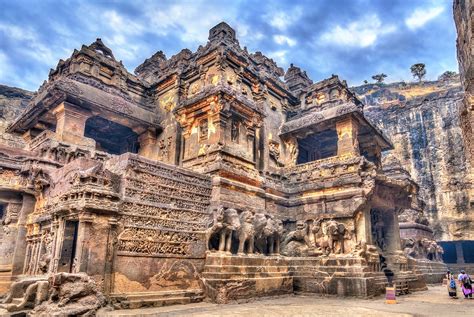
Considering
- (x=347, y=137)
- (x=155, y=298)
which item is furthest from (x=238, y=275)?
(x=347, y=137)

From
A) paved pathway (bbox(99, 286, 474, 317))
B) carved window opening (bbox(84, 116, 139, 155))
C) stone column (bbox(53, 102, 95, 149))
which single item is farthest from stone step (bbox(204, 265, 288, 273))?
carved window opening (bbox(84, 116, 139, 155))

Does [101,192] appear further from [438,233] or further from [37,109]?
[438,233]

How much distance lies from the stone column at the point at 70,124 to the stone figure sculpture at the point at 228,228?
6957 mm

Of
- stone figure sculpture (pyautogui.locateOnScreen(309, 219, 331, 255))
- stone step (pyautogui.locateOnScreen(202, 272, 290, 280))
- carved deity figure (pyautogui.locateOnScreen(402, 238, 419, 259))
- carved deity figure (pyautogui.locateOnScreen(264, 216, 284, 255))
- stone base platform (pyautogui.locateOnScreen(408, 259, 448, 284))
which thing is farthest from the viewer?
carved deity figure (pyautogui.locateOnScreen(402, 238, 419, 259))

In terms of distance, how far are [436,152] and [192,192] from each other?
119ft

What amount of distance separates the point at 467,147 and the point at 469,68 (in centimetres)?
123

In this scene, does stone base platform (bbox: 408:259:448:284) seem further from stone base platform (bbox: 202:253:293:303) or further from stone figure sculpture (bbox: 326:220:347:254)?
stone base platform (bbox: 202:253:293:303)

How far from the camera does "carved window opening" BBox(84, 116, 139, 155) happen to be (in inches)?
701

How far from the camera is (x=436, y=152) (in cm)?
3909

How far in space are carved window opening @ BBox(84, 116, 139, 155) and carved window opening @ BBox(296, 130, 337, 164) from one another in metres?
9.11

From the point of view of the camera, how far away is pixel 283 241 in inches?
575

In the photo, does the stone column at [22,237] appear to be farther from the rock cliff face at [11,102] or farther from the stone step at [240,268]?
the rock cliff face at [11,102]

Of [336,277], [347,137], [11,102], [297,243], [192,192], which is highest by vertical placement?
[11,102]

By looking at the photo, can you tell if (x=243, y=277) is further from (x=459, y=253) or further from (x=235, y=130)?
(x=459, y=253)
